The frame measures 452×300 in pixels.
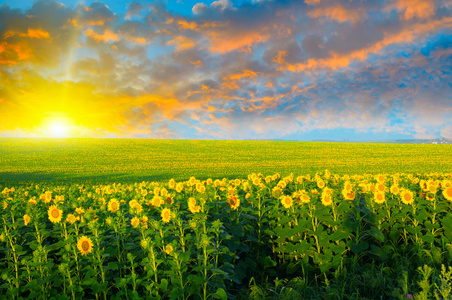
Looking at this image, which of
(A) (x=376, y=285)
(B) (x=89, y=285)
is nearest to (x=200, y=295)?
(B) (x=89, y=285)

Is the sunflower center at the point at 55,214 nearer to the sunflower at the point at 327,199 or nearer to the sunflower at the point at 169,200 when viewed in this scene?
the sunflower at the point at 169,200

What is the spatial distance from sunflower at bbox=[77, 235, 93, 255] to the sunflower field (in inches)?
0.4

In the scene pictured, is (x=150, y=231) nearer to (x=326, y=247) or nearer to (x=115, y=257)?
(x=115, y=257)

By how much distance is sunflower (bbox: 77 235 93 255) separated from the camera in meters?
3.21

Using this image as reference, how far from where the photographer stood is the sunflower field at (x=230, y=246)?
10.1 feet

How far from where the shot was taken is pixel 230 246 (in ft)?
13.2

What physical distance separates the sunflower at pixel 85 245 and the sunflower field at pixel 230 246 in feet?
0.04

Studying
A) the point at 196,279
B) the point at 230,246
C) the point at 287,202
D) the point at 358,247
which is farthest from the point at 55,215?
the point at 358,247

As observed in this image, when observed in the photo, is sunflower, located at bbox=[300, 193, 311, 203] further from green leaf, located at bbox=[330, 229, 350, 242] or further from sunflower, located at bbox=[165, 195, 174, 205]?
sunflower, located at bbox=[165, 195, 174, 205]

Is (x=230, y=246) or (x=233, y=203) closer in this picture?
(x=230, y=246)

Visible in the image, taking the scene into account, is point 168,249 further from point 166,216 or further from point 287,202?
point 287,202

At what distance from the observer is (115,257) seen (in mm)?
3631

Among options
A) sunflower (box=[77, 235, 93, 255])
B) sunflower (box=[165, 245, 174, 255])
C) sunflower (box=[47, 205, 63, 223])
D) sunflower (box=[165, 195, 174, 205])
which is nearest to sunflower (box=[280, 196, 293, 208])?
sunflower (box=[165, 195, 174, 205])

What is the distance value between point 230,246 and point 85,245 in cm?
180
